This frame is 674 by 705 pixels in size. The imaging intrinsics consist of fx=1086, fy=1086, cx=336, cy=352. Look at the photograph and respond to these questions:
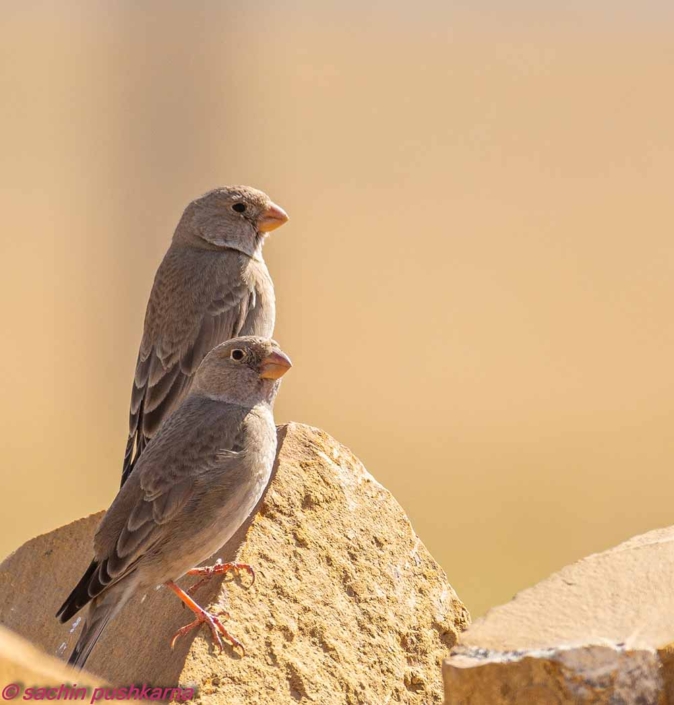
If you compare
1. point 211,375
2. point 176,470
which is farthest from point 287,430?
point 176,470

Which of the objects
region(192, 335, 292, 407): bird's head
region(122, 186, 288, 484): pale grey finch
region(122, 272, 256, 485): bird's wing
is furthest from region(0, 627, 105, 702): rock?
region(122, 272, 256, 485): bird's wing

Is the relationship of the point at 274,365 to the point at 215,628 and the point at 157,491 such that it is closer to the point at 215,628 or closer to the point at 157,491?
the point at 157,491

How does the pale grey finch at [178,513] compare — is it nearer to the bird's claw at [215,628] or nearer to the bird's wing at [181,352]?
the bird's claw at [215,628]

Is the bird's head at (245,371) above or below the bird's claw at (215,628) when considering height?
above

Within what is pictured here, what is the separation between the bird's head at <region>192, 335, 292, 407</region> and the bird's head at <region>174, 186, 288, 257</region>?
1.33 metres

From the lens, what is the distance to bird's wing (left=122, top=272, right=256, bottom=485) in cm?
524

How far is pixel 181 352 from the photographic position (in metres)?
5.32

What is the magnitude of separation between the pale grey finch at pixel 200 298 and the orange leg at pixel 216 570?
1075 mm

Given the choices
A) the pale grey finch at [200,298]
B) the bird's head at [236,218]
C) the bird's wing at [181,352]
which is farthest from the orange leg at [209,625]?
the bird's head at [236,218]

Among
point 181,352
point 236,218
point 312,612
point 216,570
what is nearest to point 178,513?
point 216,570

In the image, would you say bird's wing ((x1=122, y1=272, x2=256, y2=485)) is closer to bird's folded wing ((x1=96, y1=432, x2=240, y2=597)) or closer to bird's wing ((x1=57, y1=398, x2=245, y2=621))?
bird's wing ((x1=57, y1=398, x2=245, y2=621))

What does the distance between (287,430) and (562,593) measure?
149cm

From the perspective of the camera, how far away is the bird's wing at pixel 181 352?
5242mm

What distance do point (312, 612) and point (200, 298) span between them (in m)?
1.85
